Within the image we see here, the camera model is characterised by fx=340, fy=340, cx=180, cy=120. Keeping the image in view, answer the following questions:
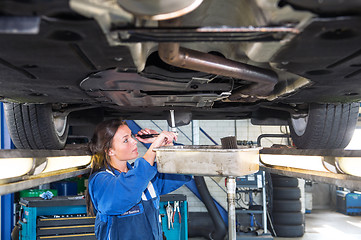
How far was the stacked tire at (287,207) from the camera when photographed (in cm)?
581

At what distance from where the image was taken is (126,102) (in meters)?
1.62

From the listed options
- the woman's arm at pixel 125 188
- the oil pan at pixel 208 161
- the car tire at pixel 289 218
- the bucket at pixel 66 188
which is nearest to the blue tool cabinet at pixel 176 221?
the bucket at pixel 66 188

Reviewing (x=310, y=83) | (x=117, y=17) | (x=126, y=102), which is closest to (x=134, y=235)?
(x=126, y=102)

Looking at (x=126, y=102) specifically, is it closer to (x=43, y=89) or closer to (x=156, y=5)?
(x=43, y=89)

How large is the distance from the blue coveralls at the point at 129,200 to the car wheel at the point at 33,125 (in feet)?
1.37

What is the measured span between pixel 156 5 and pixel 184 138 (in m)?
5.85

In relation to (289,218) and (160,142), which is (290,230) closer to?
(289,218)

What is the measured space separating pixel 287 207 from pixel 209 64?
17.3ft

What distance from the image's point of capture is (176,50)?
100cm

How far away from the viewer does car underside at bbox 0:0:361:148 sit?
734mm

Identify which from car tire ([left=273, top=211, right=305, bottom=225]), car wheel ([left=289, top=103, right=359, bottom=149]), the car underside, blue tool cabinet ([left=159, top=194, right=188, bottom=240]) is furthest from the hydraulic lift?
car tire ([left=273, top=211, right=305, bottom=225])

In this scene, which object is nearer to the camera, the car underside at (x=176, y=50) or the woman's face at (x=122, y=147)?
the car underside at (x=176, y=50)

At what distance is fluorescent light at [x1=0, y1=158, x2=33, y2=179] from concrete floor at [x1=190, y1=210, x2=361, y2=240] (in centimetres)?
533

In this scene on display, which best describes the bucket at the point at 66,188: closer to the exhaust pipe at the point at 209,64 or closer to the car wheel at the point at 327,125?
the car wheel at the point at 327,125
